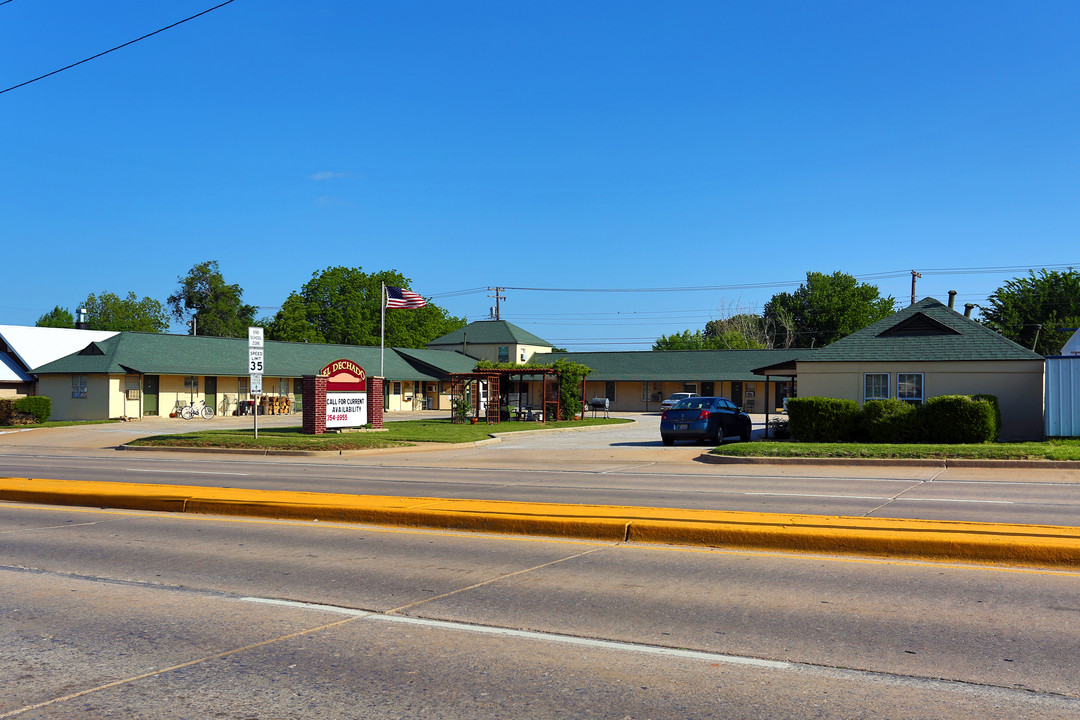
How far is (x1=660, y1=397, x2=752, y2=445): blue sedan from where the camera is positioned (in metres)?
26.9

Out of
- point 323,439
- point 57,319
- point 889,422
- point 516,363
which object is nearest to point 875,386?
point 889,422

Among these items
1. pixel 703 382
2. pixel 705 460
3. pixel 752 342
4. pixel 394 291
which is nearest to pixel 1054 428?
pixel 705 460

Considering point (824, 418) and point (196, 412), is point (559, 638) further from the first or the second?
point (196, 412)

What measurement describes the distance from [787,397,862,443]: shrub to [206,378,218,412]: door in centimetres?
3656

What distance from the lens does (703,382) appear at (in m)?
66.5

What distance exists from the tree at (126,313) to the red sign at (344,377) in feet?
265

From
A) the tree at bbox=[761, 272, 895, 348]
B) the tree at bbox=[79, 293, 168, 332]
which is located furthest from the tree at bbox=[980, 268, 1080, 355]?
the tree at bbox=[79, 293, 168, 332]

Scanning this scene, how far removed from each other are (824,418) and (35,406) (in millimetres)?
38466

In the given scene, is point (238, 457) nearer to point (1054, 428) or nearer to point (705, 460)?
point (705, 460)

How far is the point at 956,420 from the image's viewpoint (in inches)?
942

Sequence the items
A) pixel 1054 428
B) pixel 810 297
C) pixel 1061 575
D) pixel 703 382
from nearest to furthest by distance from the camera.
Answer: pixel 1061 575 → pixel 1054 428 → pixel 703 382 → pixel 810 297

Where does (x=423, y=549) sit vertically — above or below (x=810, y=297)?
below

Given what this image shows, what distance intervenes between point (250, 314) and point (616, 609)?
114 meters

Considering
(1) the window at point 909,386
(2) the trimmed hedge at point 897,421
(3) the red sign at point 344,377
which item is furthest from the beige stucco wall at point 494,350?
(2) the trimmed hedge at point 897,421
